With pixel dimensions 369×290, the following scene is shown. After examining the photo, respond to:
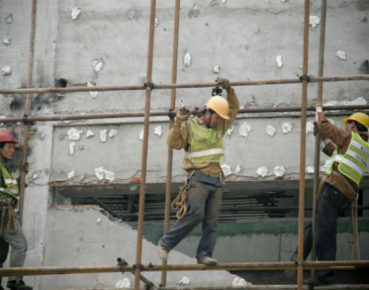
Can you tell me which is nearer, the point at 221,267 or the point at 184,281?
the point at 221,267

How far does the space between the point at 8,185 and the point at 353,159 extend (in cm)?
460

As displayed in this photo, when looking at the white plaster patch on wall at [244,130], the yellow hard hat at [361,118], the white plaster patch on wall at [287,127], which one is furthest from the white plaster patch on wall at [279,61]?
the yellow hard hat at [361,118]

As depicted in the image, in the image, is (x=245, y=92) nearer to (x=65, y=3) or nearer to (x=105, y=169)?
(x=105, y=169)

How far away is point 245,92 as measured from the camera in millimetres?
13469

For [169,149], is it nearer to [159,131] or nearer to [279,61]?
[159,131]

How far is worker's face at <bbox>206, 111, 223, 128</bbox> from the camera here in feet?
36.8

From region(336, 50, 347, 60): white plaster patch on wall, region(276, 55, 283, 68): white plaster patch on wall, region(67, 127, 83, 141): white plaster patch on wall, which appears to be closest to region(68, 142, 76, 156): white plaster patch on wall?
region(67, 127, 83, 141): white plaster patch on wall

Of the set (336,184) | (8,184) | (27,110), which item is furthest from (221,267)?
(27,110)

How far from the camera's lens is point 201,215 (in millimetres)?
11023

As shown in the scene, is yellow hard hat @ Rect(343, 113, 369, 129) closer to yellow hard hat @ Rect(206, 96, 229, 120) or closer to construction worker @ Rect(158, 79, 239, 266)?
construction worker @ Rect(158, 79, 239, 266)

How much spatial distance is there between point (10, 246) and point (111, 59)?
10.4 feet

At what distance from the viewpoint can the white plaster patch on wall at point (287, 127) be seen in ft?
43.1

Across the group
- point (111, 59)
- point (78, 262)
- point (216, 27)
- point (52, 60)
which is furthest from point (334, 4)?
point (78, 262)

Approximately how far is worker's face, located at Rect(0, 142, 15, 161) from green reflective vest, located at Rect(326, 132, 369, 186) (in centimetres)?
435
